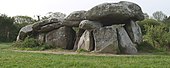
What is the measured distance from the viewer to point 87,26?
19094mm

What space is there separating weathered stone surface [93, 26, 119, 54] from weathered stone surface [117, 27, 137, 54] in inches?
26.3

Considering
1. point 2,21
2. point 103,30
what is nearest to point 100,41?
point 103,30

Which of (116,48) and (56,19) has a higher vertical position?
(56,19)

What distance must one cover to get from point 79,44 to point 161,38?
763 cm

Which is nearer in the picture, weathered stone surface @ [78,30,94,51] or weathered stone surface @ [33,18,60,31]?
weathered stone surface @ [78,30,94,51]

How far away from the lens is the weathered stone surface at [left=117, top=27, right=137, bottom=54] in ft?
61.1

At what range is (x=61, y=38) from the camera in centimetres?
2248

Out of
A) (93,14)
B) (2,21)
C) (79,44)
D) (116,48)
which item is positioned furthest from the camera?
(2,21)

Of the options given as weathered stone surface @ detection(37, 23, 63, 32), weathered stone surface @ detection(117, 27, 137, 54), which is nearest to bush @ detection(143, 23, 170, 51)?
weathered stone surface @ detection(117, 27, 137, 54)

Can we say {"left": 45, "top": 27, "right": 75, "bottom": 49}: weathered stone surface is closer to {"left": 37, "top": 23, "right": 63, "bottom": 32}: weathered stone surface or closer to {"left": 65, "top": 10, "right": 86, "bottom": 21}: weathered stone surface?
{"left": 37, "top": 23, "right": 63, "bottom": 32}: weathered stone surface

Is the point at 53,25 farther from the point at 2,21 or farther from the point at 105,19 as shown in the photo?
the point at 2,21

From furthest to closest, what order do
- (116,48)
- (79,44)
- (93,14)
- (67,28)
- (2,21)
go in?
1. (2,21)
2. (67,28)
3. (79,44)
4. (93,14)
5. (116,48)

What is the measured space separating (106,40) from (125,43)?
1321mm

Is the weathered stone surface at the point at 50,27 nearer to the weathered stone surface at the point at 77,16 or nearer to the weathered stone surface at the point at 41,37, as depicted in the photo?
the weathered stone surface at the point at 41,37
